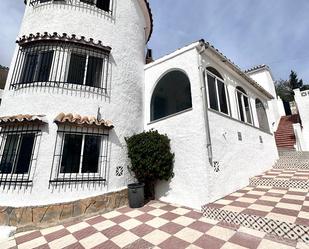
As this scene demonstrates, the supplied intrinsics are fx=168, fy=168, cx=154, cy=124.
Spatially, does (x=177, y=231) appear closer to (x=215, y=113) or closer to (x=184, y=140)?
(x=184, y=140)

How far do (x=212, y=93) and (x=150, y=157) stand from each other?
12.3 feet

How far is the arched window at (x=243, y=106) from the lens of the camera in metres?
9.03

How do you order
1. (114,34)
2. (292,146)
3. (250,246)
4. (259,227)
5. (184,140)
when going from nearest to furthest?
(250,246) < (259,227) < (184,140) < (114,34) < (292,146)

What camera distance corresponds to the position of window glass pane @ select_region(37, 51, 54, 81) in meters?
6.45

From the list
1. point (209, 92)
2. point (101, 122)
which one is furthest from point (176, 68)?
point (101, 122)

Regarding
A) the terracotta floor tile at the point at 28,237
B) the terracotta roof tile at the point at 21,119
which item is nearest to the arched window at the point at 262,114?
the terracotta roof tile at the point at 21,119

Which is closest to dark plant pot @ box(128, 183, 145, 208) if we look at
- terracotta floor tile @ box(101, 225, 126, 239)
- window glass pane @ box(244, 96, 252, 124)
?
terracotta floor tile @ box(101, 225, 126, 239)

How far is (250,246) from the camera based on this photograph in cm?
335

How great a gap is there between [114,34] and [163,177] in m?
6.70

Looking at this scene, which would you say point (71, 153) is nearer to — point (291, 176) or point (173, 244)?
point (173, 244)

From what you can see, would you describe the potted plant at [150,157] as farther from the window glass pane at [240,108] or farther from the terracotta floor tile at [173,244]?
the window glass pane at [240,108]

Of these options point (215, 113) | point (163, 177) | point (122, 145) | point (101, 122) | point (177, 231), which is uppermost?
point (215, 113)

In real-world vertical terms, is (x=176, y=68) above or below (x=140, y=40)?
below

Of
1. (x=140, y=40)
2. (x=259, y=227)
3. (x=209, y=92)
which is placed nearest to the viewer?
(x=259, y=227)
